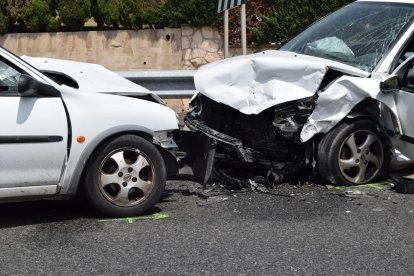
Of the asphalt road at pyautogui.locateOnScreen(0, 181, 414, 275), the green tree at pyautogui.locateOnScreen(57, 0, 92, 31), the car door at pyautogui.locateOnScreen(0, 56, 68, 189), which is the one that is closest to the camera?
the asphalt road at pyautogui.locateOnScreen(0, 181, 414, 275)

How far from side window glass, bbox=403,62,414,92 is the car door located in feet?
10.6

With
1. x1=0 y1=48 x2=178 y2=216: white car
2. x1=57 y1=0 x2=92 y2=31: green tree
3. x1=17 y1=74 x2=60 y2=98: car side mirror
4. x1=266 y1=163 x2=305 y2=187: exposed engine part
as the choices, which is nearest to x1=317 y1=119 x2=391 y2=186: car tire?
x1=266 y1=163 x2=305 y2=187: exposed engine part

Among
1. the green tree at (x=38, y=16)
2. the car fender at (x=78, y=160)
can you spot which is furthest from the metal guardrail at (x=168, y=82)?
the car fender at (x=78, y=160)

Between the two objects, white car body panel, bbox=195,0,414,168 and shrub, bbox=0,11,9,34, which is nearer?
white car body panel, bbox=195,0,414,168

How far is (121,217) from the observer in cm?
587

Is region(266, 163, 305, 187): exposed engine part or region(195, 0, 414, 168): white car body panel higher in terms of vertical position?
region(195, 0, 414, 168): white car body panel

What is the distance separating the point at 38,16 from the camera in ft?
45.6

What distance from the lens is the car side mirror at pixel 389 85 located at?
21.6ft

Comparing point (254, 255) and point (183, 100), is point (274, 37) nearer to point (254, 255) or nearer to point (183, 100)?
point (183, 100)

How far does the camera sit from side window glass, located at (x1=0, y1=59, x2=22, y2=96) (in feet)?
18.4

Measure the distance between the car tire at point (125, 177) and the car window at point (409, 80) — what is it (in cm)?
248

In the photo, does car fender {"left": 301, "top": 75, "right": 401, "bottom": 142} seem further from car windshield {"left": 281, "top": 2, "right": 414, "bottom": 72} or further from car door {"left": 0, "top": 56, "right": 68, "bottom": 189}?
car door {"left": 0, "top": 56, "right": 68, "bottom": 189}

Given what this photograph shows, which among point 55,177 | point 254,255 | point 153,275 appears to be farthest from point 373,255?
point 55,177

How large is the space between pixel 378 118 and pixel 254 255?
98.1 inches
